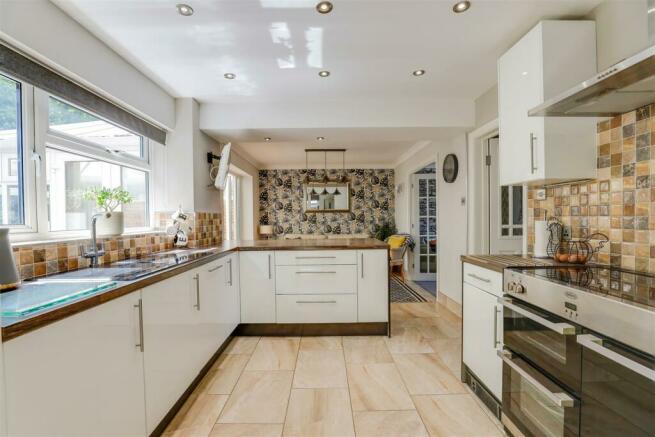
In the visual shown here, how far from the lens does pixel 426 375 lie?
2.21 m

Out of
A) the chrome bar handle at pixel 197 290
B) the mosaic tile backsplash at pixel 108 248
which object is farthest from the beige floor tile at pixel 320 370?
the mosaic tile backsplash at pixel 108 248

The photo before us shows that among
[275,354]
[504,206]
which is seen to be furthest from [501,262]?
[275,354]

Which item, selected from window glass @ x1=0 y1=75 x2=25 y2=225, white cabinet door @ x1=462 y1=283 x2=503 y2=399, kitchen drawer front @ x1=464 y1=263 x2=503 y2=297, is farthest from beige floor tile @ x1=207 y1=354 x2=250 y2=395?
kitchen drawer front @ x1=464 y1=263 x2=503 y2=297

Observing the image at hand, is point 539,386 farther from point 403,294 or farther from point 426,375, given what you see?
point 403,294

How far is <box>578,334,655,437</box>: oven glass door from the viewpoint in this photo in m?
0.90

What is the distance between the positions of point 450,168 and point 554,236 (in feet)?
6.19

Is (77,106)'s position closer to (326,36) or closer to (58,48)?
(58,48)

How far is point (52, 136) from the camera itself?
1.83 meters

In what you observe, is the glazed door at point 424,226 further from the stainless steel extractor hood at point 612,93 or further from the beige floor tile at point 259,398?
→ the stainless steel extractor hood at point 612,93

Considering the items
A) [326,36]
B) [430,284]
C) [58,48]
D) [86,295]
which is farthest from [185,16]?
[430,284]

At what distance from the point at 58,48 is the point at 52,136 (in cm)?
50

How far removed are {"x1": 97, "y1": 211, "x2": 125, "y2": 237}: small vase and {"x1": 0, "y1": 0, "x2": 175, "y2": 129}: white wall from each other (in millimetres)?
874

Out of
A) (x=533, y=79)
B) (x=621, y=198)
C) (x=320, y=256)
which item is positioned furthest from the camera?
(x=320, y=256)

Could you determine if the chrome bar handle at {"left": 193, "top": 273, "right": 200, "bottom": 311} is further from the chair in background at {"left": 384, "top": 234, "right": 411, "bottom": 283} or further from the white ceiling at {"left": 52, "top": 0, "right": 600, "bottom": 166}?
the chair in background at {"left": 384, "top": 234, "right": 411, "bottom": 283}
